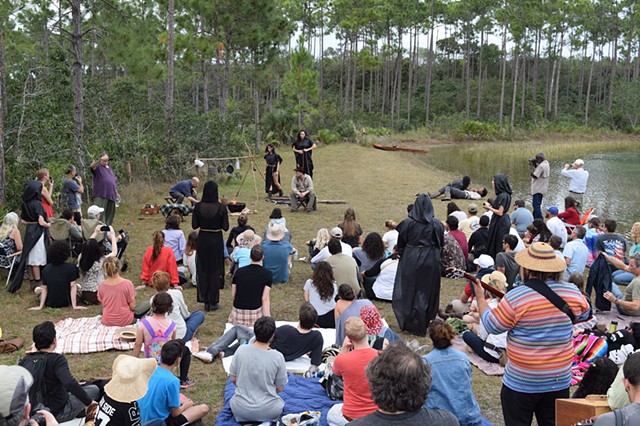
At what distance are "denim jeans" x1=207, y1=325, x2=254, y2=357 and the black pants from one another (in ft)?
10.2

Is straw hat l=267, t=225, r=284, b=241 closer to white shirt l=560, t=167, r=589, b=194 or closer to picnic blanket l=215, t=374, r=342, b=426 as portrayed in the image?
picnic blanket l=215, t=374, r=342, b=426

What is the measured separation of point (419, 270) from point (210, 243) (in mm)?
2652

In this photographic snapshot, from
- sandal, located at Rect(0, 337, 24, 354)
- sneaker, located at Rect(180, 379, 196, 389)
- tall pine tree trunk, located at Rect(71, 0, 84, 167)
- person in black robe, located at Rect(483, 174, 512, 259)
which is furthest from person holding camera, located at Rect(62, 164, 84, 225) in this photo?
person in black robe, located at Rect(483, 174, 512, 259)

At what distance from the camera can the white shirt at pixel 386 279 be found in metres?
8.66

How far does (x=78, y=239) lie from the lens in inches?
361

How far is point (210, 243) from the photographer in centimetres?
809

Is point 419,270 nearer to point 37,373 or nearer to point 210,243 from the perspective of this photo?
point 210,243

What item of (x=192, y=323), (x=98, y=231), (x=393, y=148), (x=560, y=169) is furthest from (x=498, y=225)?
(x=393, y=148)

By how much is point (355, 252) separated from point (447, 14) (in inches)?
1857

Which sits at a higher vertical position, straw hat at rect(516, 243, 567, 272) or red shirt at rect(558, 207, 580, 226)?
straw hat at rect(516, 243, 567, 272)

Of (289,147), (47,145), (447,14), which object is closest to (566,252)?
(47,145)

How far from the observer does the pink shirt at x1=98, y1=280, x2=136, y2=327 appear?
7102 millimetres

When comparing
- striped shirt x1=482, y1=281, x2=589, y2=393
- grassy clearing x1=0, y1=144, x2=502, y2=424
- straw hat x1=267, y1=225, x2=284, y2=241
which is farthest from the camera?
straw hat x1=267, y1=225, x2=284, y2=241

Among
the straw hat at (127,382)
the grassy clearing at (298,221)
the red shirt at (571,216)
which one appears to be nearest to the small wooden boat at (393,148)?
the grassy clearing at (298,221)
